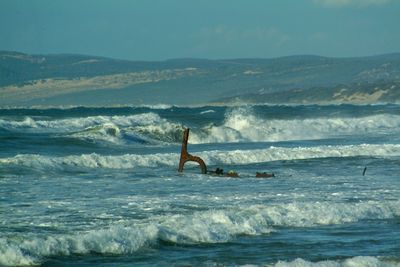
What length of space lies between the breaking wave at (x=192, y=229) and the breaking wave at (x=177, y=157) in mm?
10460

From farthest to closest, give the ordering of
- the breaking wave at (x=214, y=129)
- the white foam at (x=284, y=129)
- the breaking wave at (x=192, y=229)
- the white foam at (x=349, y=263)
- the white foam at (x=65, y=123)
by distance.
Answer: the white foam at (x=65, y=123), the white foam at (x=284, y=129), the breaking wave at (x=214, y=129), the breaking wave at (x=192, y=229), the white foam at (x=349, y=263)

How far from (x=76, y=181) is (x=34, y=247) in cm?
940

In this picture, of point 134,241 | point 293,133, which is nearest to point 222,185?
point 134,241

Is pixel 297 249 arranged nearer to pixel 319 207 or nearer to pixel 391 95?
pixel 319 207

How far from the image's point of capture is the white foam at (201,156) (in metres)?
27.2

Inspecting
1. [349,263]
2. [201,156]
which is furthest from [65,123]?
[349,263]

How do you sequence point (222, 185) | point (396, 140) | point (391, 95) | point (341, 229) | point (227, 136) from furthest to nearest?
point (391, 95) < point (227, 136) < point (396, 140) < point (222, 185) < point (341, 229)

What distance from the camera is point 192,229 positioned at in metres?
15.1

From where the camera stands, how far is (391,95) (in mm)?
125812

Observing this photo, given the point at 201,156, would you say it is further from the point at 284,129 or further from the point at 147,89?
the point at 147,89

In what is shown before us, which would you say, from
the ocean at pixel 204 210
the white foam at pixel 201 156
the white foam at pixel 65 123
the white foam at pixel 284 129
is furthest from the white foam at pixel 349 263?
the white foam at pixel 65 123

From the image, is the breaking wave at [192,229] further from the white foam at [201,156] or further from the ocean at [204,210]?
the white foam at [201,156]

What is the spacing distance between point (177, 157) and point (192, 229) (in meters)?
15.6

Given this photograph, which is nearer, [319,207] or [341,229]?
[341,229]
